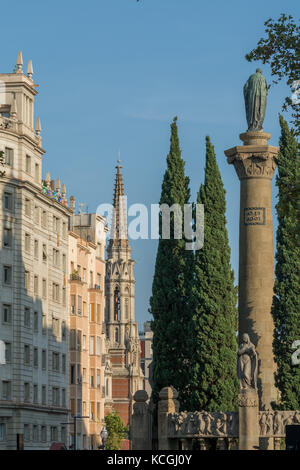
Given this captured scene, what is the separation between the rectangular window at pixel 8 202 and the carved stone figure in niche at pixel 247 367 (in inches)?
1398

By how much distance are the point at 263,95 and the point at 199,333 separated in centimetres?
1262

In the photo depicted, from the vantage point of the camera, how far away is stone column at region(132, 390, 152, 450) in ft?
183

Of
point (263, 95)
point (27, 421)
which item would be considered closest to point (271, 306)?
point (263, 95)

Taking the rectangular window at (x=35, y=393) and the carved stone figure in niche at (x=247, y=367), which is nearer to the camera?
the carved stone figure in niche at (x=247, y=367)

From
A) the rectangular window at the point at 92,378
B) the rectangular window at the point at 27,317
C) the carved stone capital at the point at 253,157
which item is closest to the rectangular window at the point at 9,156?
the rectangular window at the point at 27,317

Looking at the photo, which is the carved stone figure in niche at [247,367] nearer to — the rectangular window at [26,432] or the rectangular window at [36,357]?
the rectangular window at [26,432]

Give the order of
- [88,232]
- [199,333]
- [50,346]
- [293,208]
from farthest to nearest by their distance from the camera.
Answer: [88,232] → [50,346] → [199,333] → [293,208]

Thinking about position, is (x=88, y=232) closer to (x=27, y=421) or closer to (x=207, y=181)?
(x=27, y=421)

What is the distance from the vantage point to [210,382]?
206ft

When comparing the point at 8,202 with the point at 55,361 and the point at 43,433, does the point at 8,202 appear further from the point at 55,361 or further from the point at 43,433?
the point at 43,433

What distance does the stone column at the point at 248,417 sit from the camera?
5222 centimetres

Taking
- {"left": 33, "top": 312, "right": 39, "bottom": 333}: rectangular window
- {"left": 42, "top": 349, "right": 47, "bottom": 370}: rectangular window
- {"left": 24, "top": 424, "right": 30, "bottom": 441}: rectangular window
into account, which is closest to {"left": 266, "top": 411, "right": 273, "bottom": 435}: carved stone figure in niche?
{"left": 24, "top": 424, "right": 30, "bottom": 441}: rectangular window

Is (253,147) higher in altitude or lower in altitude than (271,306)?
higher

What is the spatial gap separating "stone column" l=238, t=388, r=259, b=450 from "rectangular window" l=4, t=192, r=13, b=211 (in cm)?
3600
